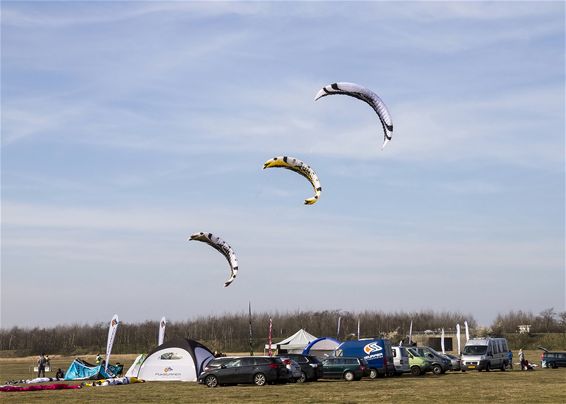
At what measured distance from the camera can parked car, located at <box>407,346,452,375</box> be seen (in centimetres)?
4066

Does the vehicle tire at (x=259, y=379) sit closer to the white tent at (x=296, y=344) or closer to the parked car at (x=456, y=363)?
the parked car at (x=456, y=363)

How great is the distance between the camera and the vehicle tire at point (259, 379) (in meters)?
31.9

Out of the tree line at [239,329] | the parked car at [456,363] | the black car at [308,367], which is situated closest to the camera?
the black car at [308,367]

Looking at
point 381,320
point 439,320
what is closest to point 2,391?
point 381,320

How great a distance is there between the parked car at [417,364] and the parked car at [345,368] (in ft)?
15.4

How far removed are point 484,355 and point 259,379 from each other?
53.8ft

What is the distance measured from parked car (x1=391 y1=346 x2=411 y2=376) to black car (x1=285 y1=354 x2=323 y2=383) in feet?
14.8

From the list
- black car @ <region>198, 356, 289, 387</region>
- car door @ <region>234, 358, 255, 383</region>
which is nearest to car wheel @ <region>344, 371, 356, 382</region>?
black car @ <region>198, 356, 289, 387</region>

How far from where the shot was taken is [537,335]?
90375mm

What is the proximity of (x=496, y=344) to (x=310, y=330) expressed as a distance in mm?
72178

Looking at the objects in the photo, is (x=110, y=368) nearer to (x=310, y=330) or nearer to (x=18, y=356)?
(x=18, y=356)

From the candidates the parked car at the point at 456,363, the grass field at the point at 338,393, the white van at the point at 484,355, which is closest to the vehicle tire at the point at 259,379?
the grass field at the point at 338,393

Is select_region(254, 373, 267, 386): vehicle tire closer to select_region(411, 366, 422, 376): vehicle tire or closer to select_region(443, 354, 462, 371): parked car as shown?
select_region(411, 366, 422, 376): vehicle tire

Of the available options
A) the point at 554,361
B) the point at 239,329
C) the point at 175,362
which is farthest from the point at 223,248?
the point at 239,329
